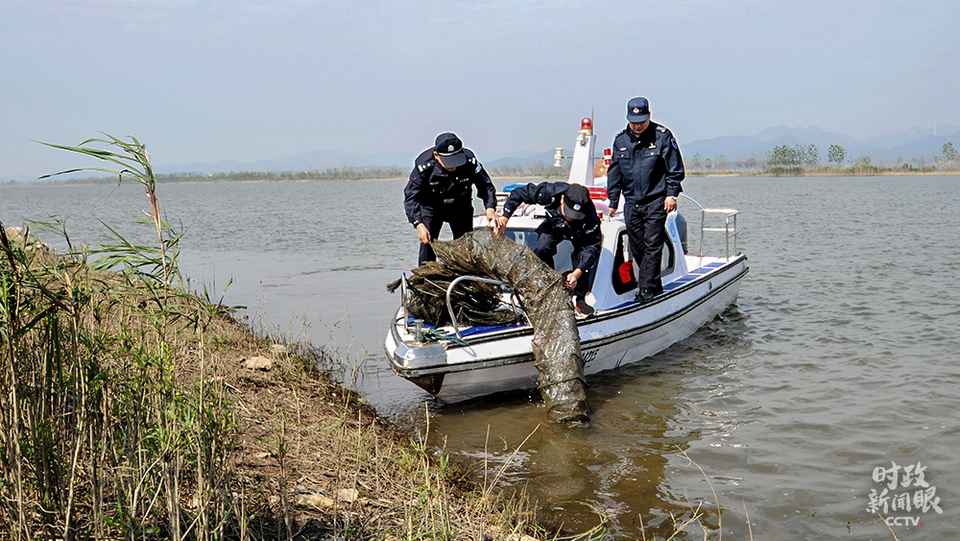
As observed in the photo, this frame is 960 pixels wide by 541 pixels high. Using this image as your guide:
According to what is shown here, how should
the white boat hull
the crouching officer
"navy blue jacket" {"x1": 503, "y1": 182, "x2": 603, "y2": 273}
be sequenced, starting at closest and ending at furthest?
the white boat hull
the crouching officer
"navy blue jacket" {"x1": 503, "y1": 182, "x2": 603, "y2": 273}

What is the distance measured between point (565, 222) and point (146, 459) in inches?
189

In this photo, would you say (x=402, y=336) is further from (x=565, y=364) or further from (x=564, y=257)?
(x=564, y=257)

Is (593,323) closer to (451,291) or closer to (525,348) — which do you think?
(525,348)

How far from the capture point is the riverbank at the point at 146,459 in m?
2.94

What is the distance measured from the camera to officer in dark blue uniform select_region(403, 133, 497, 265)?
7.19 m

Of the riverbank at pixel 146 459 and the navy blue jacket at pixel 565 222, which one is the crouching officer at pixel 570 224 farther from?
the riverbank at pixel 146 459

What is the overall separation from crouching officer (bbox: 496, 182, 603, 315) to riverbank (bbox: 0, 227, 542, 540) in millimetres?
3064

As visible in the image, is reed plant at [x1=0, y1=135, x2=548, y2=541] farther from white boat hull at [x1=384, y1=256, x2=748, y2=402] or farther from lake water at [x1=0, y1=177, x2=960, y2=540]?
white boat hull at [x1=384, y1=256, x2=748, y2=402]

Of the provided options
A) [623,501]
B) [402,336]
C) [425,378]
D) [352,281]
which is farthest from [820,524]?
[352,281]

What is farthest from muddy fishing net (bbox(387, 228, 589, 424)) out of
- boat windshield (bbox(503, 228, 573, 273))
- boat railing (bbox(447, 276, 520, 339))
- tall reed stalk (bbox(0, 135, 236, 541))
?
tall reed stalk (bbox(0, 135, 236, 541))

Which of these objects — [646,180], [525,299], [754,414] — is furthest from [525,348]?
[646,180]

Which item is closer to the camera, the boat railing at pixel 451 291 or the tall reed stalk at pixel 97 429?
the tall reed stalk at pixel 97 429

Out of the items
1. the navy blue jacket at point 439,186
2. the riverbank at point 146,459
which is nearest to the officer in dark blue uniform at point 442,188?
the navy blue jacket at point 439,186

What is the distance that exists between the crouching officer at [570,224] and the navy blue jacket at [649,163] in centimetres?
87
